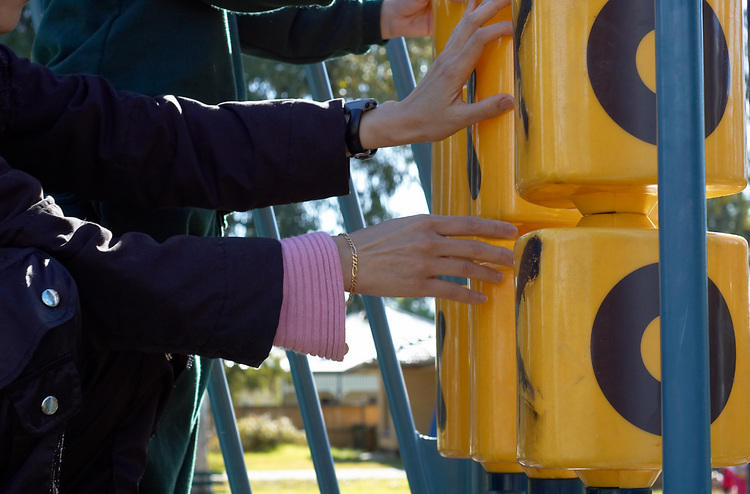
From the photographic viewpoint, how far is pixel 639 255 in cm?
69

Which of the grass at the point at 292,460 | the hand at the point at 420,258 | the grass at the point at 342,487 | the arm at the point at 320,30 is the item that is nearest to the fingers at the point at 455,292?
the hand at the point at 420,258

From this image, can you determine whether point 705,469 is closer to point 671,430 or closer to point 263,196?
point 671,430

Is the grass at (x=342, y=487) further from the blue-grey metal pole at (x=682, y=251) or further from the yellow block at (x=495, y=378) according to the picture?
the blue-grey metal pole at (x=682, y=251)

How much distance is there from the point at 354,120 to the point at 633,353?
50 cm

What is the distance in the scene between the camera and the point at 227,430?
1.49 meters

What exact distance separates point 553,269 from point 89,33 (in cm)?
76

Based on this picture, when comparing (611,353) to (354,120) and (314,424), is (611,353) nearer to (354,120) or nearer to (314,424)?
(354,120)

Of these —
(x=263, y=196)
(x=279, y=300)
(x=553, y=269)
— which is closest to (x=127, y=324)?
(x=279, y=300)

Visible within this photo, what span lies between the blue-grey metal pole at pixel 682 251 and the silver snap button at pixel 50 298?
51 cm

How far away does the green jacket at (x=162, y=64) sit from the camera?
1.14 meters

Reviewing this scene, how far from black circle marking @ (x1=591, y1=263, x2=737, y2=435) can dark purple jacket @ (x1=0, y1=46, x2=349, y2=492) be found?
0.32 metres

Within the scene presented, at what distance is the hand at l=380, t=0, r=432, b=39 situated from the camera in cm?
131

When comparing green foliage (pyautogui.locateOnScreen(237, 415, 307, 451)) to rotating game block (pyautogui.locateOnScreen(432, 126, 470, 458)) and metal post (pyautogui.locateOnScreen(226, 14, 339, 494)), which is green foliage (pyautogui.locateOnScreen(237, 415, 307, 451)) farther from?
rotating game block (pyautogui.locateOnScreen(432, 126, 470, 458))

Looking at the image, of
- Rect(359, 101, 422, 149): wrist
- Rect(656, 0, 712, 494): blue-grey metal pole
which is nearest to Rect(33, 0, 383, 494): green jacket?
Rect(359, 101, 422, 149): wrist
